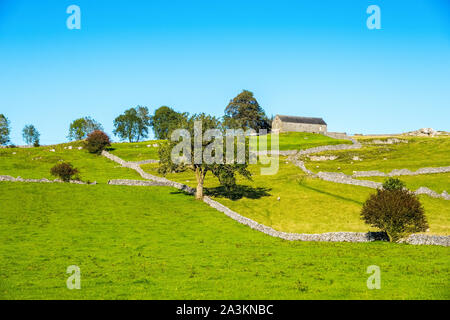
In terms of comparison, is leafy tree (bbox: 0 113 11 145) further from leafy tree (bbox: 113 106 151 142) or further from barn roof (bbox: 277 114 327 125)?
barn roof (bbox: 277 114 327 125)

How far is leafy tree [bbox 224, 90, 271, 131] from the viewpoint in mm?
Result: 151000

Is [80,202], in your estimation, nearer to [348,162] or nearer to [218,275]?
[218,275]

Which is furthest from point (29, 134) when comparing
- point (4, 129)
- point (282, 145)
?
point (282, 145)

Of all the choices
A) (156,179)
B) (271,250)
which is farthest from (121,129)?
(271,250)

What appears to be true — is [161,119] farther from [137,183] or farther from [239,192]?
[239,192]

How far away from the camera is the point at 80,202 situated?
164ft

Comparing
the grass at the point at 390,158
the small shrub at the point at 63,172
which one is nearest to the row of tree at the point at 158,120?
the grass at the point at 390,158

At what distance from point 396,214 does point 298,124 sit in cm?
11275

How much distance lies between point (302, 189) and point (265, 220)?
17.3 m

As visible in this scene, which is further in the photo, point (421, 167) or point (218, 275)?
point (421, 167)

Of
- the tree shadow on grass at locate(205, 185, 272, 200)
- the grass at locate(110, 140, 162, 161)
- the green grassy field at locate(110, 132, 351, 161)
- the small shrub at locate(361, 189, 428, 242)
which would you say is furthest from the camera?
the green grassy field at locate(110, 132, 351, 161)

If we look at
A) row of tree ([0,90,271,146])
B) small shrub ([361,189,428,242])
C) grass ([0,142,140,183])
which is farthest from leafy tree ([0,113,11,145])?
small shrub ([361,189,428,242])

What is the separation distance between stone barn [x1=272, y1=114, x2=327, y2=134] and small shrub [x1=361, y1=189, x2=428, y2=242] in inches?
4225

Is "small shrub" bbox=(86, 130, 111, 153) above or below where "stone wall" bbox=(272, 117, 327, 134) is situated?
below
